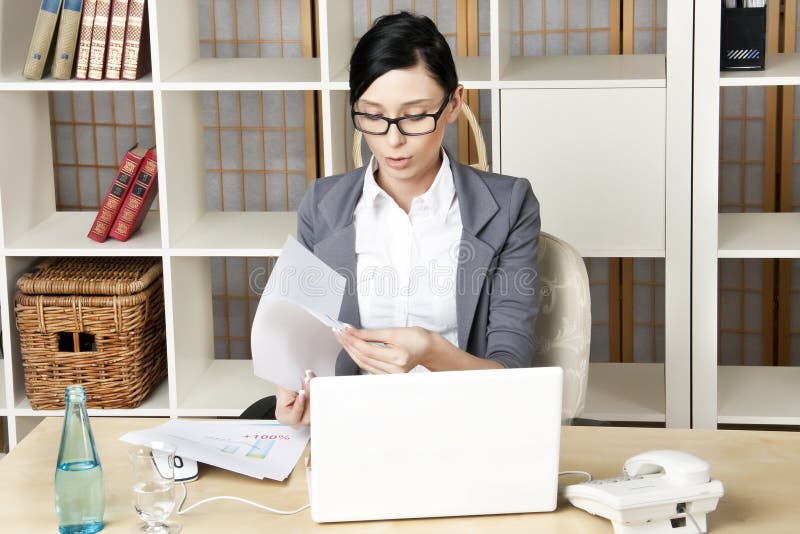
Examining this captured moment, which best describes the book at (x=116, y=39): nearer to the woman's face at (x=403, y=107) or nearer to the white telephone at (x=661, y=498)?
the woman's face at (x=403, y=107)

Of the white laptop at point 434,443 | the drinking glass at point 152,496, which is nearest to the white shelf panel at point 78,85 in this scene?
the drinking glass at point 152,496

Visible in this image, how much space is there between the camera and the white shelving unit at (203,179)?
265 centimetres

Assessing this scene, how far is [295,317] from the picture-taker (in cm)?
163

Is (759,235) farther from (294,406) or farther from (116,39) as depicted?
(116,39)

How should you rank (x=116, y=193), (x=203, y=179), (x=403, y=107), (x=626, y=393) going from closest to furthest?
(x=403, y=107) → (x=116, y=193) → (x=626, y=393) → (x=203, y=179)

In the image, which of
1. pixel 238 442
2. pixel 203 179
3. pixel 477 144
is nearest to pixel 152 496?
pixel 238 442

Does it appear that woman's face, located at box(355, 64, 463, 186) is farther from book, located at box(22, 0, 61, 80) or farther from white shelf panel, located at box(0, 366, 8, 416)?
white shelf panel, located at box(0, 366, 8, 416)

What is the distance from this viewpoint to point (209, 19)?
11.0 ft

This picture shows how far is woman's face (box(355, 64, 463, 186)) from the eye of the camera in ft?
6.21

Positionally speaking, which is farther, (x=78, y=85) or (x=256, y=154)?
(x=256, y=154)

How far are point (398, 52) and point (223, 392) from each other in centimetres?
137

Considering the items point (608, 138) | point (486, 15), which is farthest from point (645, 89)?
point (486, 15)

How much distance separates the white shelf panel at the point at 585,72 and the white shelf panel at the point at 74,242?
40.9 inches

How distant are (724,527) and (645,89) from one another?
1.45m
